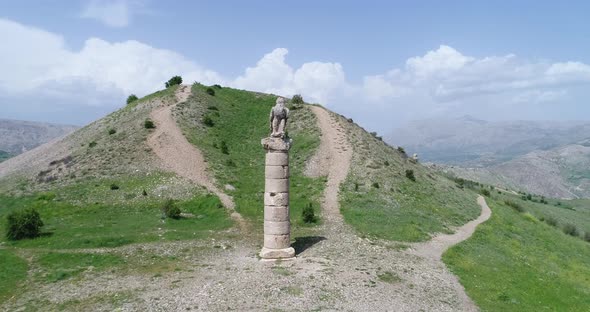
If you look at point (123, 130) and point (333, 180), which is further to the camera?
point (123, 130)

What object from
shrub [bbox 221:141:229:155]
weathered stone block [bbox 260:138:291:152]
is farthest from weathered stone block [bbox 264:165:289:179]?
shrub [bbox 221:141:229:155]

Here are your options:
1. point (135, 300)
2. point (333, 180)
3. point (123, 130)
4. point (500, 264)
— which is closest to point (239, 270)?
point (135, 300)

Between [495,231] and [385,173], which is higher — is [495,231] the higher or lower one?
the lower one

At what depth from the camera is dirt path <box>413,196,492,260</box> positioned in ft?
113

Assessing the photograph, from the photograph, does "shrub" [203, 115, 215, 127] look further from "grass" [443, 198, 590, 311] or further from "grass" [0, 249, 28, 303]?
"grass" [443, 198, 590, 311]

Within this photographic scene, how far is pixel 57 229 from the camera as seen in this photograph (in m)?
36.7

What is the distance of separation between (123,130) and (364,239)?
42851 mm

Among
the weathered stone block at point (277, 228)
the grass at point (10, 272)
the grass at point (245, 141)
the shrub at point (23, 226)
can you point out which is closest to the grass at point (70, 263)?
the grass at point (10, 272)

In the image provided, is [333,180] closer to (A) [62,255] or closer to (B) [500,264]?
(B) [500,264]

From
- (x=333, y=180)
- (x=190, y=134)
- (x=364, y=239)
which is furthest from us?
(x=190, y=134)

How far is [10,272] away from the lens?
2762 centimetres

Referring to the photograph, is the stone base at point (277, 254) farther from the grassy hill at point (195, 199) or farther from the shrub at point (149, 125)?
the shrub at point (149, 125)

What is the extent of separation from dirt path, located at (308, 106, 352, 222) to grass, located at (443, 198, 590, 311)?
41.8 feet

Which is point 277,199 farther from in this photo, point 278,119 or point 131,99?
point 131,99
